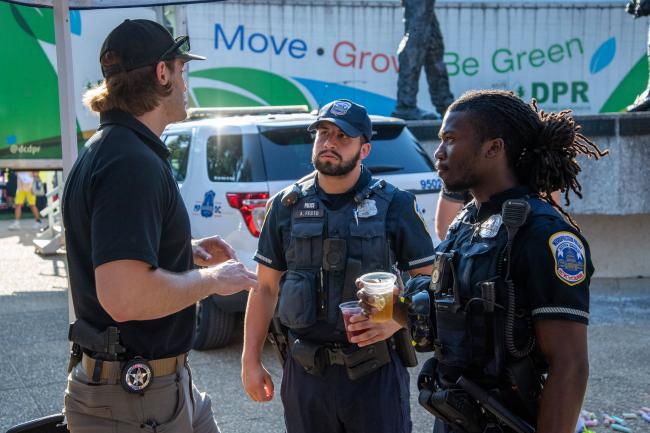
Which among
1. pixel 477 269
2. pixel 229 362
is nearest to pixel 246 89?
pixel 229 362

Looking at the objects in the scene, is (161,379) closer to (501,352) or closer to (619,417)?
(501,352)

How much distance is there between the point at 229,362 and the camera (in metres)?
6.20

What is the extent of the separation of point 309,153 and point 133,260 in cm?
399

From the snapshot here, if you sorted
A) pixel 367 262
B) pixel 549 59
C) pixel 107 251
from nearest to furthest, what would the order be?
pixel 107 251 → pixel 367 262 → pixel 549 59

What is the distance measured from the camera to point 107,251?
2240 mm

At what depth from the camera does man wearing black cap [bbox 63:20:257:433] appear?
227 centimetres

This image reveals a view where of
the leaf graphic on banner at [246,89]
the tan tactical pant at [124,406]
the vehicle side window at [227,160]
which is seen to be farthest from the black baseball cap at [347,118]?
the leaf graphic on banner at [246,89]

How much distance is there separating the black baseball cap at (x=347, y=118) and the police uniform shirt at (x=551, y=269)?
1.49m

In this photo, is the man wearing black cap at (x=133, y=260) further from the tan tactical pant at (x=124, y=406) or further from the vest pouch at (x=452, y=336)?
the vest pouch at (x=452, y=336)

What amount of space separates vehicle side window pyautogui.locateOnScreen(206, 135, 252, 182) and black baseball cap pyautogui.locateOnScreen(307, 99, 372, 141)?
8.14 feet

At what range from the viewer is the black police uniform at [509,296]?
2072 millimetres

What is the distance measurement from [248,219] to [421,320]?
3.63 metres

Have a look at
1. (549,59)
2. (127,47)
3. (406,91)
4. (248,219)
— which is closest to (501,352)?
(127,47)

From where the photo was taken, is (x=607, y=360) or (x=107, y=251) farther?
(x=607, y=360)
